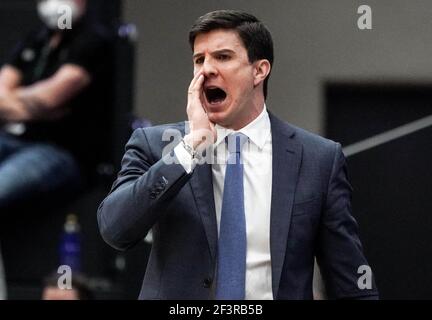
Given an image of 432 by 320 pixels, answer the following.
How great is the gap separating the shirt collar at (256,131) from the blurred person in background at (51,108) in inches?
99.7

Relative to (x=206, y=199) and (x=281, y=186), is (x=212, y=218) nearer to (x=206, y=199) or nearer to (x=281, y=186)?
(x=206, y=199)

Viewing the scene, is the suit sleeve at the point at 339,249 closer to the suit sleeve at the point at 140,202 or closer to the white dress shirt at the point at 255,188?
the white dress shirt at the point at 255,188

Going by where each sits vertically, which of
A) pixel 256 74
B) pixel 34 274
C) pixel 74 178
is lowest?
pixel 34 274

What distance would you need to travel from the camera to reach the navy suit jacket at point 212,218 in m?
3.10

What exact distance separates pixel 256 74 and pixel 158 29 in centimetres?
205

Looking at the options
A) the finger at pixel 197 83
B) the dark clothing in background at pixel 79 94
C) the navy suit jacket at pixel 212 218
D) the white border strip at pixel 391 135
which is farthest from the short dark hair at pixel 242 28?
the dark clothing in background at pixel 79 94

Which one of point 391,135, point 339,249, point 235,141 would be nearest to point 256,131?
point 235,141

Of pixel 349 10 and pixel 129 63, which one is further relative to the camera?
pixel 129 63

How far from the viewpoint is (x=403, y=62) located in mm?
5129
